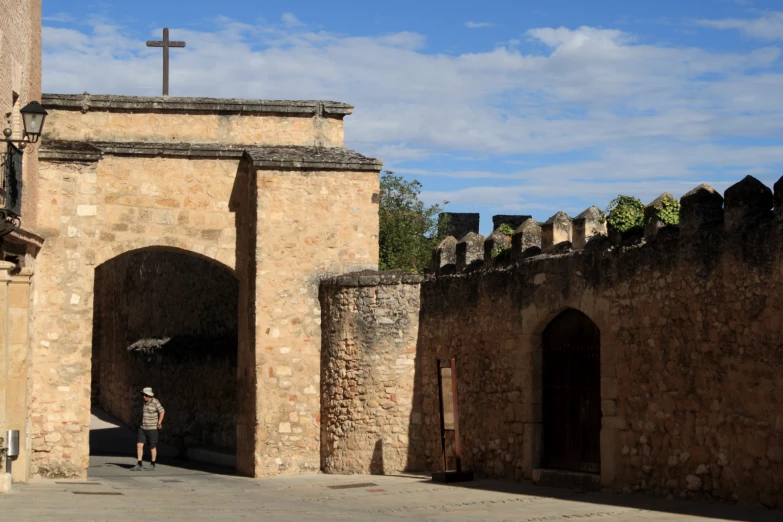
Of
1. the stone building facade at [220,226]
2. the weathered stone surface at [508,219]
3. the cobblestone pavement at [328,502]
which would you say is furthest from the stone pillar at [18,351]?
the weathered stone surface at [508,219]

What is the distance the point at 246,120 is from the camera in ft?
56.7

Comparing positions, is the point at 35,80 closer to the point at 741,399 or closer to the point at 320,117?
the point at 320,117

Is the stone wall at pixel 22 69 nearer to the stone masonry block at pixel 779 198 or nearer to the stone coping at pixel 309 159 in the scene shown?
the stone coping at pixel 309 159

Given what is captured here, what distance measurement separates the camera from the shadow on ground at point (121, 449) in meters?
18.2

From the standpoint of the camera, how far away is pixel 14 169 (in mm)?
13477

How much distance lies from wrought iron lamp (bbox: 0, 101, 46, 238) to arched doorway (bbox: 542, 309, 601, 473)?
613cm

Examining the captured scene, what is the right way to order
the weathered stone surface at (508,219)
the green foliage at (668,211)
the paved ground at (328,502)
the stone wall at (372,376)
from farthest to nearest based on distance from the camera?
the weathered stone surface at (508,219) < the stone wall at (372,376) < the green foliage at (668,211) < the paved ground at (328,502)

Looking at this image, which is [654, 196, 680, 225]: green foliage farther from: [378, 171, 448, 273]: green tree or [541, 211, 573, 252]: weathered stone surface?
[378, 171, 448, 273]: green tree

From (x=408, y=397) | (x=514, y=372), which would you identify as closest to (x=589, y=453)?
(x=514, y=372)

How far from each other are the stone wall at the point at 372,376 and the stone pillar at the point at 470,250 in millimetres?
1034

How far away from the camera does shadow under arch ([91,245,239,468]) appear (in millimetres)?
19938

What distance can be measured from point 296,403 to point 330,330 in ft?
3.67

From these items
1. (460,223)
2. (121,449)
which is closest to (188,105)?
(121,449)

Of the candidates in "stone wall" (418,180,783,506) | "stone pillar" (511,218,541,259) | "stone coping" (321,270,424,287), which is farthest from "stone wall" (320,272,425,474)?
"stone pillar" (511,218,541,259)
